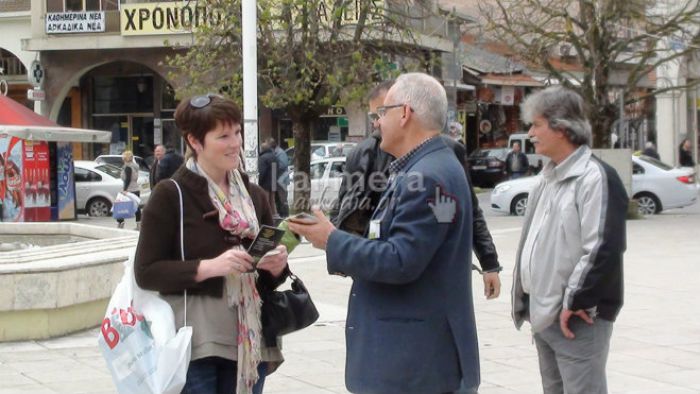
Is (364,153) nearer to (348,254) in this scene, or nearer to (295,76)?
(348,254)

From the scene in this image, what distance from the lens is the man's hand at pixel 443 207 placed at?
13.5 ft

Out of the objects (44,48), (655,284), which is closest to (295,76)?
(655,284)

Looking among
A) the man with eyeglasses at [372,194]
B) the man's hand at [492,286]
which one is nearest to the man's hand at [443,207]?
the man with eyeglasses at [372,194]

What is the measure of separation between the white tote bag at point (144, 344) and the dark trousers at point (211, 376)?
0.44 feet

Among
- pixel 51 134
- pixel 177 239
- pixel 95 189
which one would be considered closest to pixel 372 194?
pixel 177 239

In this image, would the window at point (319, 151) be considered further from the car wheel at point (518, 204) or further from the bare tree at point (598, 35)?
the bare tree at point (598, 35)

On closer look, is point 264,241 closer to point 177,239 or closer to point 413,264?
point 177,239

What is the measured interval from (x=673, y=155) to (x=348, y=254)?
40.6 metres

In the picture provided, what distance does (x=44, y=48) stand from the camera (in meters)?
36.3

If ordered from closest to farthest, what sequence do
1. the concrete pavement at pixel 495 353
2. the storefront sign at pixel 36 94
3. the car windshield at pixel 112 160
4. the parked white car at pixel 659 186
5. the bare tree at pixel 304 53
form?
the concrete pavement at pixel 495 353 < the bare tree at pixel 304 53 < the parked white car at pixel 659 186 < the car windshield at pixel 112 160 < the storefront sign at pixel 36 94

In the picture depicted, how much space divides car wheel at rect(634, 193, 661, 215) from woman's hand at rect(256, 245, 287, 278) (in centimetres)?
2145

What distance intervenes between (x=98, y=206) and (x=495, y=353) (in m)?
21.0

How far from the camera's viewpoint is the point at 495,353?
9156mm

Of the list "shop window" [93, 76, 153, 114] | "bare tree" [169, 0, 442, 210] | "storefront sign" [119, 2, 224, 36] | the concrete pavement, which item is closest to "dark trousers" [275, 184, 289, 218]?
"bare tree" [169, 0, 442, 210]
